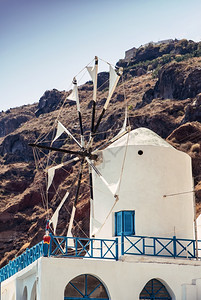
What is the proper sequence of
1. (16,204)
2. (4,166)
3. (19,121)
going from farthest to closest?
(19,121)
(4,166)
(16,204)

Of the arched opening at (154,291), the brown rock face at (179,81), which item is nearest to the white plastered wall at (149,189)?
the arched opening at (154,291)

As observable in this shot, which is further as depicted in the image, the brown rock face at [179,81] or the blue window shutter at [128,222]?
the brown rock face at [179,81]

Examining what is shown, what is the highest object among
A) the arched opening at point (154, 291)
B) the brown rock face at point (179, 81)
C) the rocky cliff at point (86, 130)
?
the brown rock face at point (179, 81)

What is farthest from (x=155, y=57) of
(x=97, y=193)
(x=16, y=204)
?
(x=97, y=193)

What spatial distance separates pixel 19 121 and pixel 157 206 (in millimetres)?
82187

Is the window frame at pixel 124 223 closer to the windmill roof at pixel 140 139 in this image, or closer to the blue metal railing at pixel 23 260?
the windmill roof at pixel 140 139

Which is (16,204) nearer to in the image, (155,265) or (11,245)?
(11,245)

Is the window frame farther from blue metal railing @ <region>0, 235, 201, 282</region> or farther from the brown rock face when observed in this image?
the brown rock face

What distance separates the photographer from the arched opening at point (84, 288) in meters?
23.0

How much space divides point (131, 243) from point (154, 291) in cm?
239

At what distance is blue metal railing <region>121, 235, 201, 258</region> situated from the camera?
2464cm

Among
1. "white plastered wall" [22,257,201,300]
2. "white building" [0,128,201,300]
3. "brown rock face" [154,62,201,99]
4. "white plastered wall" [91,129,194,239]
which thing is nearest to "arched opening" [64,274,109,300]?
"white building" [0,128,201,300]

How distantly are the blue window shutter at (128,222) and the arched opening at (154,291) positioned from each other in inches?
105

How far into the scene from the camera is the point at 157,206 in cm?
2592
